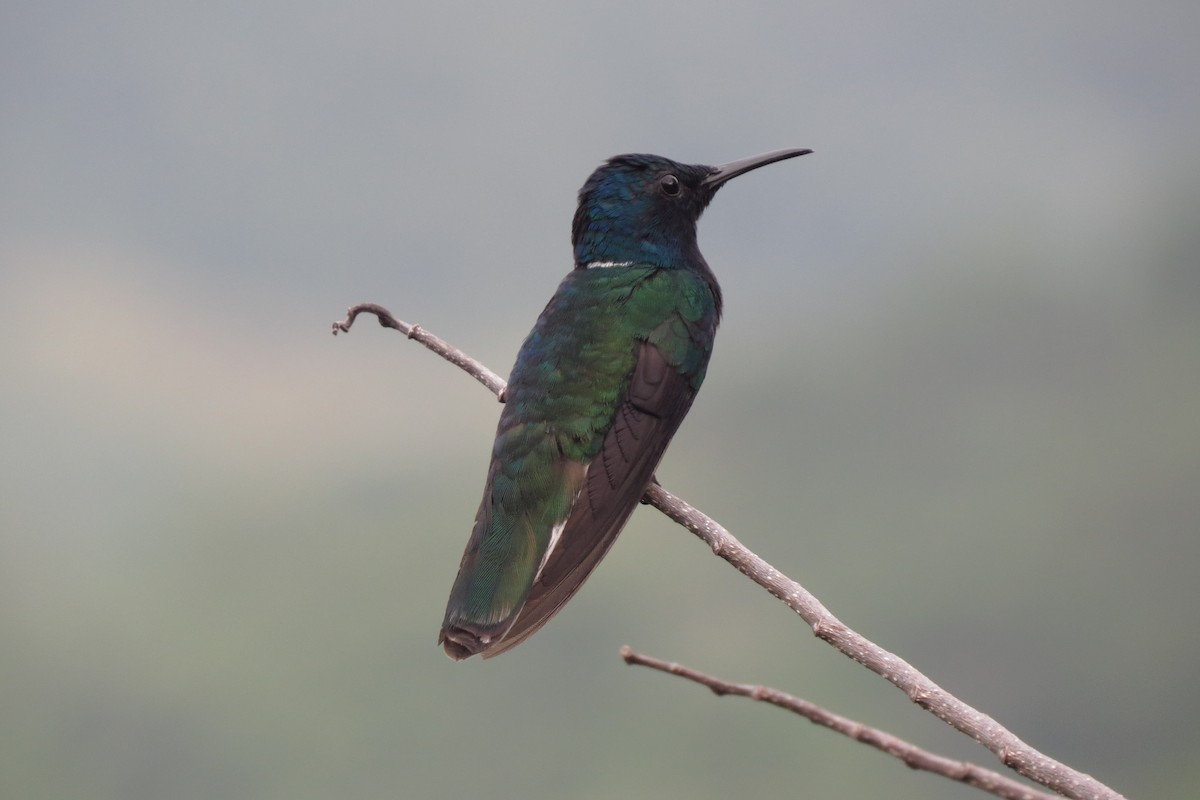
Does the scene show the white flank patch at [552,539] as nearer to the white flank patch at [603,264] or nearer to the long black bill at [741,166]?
the white flank patch at [603,264]

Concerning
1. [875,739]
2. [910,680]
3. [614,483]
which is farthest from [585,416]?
[875,739]

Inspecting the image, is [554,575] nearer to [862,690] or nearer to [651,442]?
[651,442]

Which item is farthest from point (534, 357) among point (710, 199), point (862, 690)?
point (862, 690)

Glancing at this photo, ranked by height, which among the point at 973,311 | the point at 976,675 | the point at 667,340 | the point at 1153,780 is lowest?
the point at 1153,780

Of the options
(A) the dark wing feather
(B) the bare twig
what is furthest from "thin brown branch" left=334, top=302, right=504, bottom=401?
(B) the bare twig

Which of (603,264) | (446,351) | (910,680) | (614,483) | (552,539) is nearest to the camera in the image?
(910,680)

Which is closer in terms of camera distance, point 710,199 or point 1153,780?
point 710,199

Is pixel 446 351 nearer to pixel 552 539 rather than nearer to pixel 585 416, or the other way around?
pixel 585 416

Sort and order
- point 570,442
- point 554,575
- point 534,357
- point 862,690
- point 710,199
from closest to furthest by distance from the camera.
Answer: point 554,575, point 570,442, point 534,357, point 710,199, point 862,690

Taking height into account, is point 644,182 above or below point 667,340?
above
